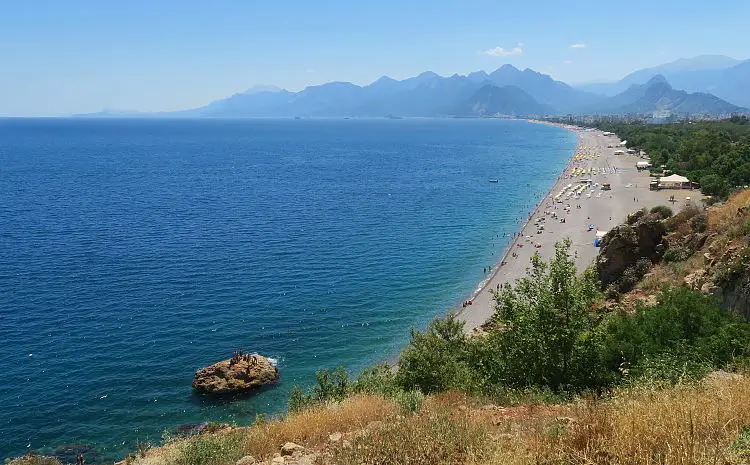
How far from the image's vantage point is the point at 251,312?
40.3 meters

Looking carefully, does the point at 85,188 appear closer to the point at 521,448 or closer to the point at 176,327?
the point at 176,327

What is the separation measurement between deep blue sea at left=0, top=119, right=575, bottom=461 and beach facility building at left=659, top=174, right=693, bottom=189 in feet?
67.2

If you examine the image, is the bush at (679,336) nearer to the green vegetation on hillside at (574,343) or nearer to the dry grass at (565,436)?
the green vegetation on hillside at (574,343)

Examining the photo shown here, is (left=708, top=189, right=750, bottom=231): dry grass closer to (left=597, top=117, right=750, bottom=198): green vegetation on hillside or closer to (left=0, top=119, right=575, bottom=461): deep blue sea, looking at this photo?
(left=0, top=119, right=575, bottom=461): deep blue sea

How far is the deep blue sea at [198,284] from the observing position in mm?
28828

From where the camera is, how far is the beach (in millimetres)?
46416

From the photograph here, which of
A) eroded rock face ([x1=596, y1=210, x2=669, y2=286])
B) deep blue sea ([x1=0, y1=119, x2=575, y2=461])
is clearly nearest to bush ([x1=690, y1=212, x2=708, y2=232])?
eroded rock face ([x1=596, y1=210, x2=669, y2=286])

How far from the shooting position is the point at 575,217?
70.8 m

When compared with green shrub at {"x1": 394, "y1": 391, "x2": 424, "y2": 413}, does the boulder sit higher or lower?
lower

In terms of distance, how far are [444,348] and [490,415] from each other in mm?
10806

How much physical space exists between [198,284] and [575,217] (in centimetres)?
5098

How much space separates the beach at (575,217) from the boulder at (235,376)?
14.8 metres

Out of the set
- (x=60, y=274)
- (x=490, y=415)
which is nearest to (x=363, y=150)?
(x=60, y=274)

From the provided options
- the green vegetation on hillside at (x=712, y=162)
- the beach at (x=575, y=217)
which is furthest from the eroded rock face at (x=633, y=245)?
the green vegetation on hillside at (x=712, y=162)
